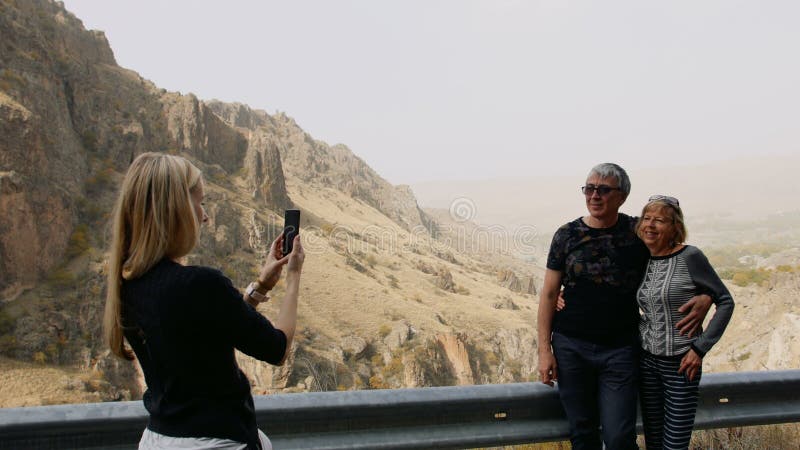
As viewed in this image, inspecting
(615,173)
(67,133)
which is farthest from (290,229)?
(67,133)

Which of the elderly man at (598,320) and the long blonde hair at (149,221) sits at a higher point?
the long blonde hair at (149,221)

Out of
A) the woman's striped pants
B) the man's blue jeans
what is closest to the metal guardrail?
the man's blue jeans

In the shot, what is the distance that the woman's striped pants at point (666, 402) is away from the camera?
3.02 metres

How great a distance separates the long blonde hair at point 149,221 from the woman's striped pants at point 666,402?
91.2 inches

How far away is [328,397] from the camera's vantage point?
2.79 meters

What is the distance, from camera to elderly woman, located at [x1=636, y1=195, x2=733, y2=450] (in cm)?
301

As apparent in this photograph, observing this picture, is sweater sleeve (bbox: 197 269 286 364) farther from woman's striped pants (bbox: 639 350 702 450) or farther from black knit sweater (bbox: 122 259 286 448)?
woman's striped pants (bbox: 639 350 702 450)

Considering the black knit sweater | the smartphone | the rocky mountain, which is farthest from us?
the rocky mountain

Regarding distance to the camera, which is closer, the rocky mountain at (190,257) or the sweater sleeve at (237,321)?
the sweater sleeve at (237,321)

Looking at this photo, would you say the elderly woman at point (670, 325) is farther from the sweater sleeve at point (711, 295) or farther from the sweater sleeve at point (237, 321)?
the sweater sleeve at point (237, 321)

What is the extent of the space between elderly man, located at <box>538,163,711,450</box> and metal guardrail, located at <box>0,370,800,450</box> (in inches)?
5.8

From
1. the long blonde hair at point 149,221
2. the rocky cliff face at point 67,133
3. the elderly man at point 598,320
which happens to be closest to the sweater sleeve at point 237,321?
the long blonde hair at point 149,221

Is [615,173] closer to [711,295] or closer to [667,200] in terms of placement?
[667,200]

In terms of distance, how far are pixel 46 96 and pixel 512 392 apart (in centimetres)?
3824
